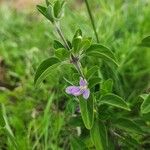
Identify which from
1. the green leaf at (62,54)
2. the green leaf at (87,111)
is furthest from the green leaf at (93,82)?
the green leaf at (62,54)

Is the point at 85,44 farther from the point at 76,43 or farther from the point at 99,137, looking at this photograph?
the point at 99,137

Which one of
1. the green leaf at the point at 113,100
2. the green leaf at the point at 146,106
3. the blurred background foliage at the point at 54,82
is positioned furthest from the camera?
the blurred background foliage at the point at 54,82

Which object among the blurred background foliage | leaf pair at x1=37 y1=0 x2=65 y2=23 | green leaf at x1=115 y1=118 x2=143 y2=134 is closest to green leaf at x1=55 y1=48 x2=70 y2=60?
leaf pair at x1=37 y1=0 x2=65 y2=23

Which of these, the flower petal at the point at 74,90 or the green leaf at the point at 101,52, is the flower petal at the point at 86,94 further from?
the green leaf at the point at 101,52

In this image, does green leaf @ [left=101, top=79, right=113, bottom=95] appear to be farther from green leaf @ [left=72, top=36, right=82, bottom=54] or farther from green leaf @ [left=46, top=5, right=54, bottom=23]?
green leaf @ [left=46, top=5, right=54, bottom=23]

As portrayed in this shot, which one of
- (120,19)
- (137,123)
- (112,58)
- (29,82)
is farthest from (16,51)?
(112,58)

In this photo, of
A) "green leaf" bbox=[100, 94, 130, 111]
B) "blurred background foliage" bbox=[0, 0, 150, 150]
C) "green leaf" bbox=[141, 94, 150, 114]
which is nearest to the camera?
"green leaf" bbox=[141, 94, 150, 114]
